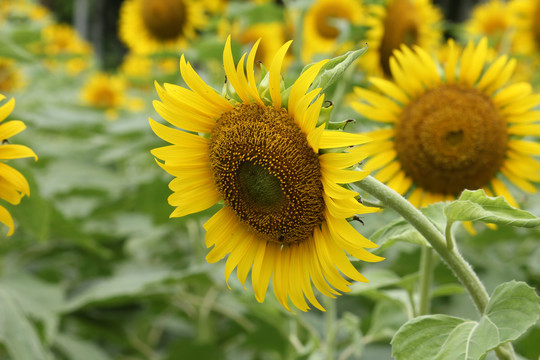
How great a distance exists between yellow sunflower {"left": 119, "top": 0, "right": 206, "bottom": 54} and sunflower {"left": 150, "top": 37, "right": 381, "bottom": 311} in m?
2.58

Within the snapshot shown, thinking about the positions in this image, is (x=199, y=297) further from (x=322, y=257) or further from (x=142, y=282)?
(x=322, y=257)

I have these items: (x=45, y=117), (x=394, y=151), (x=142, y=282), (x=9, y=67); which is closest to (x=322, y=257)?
(x=394, y=151)

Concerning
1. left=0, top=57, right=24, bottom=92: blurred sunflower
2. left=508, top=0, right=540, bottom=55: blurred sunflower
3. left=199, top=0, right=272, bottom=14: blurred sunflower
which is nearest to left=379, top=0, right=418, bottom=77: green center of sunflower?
left=508, top=0, right=540, bottom=55: blurred sunflower

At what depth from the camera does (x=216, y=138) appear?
1.00 meters

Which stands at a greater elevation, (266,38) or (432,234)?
(432,234)

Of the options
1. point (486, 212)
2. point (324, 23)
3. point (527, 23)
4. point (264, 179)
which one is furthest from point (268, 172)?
point (324, 23)

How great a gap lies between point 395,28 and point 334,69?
1481 millimetres

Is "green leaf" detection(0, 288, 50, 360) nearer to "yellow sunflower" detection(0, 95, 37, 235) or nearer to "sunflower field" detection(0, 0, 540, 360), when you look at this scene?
"sunflower field" detection(0, 0, 540, 360)

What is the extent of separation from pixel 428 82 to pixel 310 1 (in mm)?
811

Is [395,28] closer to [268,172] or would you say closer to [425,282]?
[425,282]

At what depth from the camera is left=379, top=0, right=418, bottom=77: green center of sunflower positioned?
2207mm

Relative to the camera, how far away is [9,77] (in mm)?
3500

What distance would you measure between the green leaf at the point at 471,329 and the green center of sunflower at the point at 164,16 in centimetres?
288

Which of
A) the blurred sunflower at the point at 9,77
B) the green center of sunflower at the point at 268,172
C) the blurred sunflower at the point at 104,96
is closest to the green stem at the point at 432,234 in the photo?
the green center of sunflower at the point at 268,172
